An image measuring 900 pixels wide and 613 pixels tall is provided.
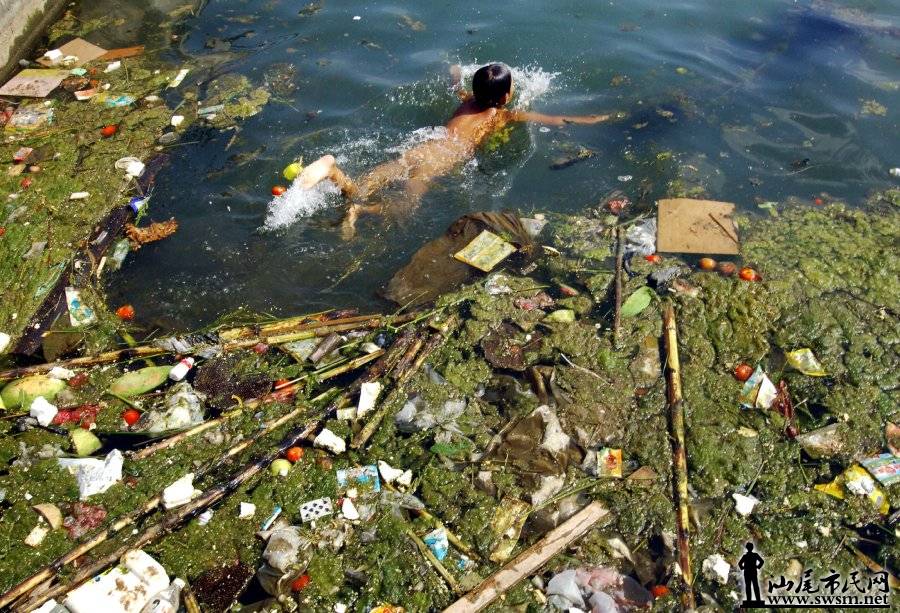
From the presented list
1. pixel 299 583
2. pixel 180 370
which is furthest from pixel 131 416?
pixel 299 583

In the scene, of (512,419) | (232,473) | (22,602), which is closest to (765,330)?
(512,419)

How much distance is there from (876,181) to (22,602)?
7690 millimetres

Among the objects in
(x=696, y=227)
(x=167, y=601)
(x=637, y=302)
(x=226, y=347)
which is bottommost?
(x=167, y=601)

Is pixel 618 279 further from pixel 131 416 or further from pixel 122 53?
pixel 122 53

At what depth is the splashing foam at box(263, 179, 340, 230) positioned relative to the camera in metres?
5.89

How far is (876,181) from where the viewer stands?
6.00m

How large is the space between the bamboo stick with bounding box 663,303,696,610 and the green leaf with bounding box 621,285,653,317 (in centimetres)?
17

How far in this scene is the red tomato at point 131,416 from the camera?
416cm

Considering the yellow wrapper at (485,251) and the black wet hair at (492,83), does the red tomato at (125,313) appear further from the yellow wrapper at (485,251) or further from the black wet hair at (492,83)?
the black wet hair at (492,83)

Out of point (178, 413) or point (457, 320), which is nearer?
point (178, 413)

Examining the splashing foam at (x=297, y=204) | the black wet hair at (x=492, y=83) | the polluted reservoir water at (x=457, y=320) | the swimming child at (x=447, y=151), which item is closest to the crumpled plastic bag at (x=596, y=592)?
the polluted reservoir water at (x=457, y=320)

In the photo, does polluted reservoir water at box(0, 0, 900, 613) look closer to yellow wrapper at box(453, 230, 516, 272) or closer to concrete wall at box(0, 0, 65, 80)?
yellow wrapper at box(453, 230, 516, 272)

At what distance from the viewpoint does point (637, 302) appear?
4.72 meters

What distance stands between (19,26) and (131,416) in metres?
6.73
